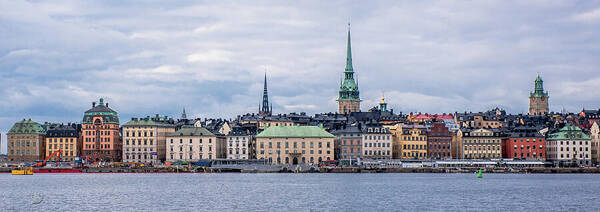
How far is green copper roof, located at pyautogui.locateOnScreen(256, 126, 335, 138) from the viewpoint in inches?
5374

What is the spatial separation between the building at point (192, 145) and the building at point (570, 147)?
48433 millimetres

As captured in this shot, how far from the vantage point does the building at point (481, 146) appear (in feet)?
468

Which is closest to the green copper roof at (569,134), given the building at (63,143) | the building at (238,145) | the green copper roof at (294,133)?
the green copper roof at (294,133)

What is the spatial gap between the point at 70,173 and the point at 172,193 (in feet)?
206

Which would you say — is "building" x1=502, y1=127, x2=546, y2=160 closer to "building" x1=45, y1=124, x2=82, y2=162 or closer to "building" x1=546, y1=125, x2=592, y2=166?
"building" x1=546, y1=125, x2=592, y2=166

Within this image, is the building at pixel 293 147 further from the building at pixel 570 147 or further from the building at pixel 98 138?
the building at pixel 570 147

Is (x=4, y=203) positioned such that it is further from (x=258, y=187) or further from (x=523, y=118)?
(x=523, y=118)

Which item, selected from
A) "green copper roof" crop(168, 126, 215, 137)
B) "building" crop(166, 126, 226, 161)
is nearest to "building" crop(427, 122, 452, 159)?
"building" crop(166, 126, 226, 161)

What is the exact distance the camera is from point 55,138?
15088cm

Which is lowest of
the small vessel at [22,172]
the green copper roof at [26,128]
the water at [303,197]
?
the water at [303,197]

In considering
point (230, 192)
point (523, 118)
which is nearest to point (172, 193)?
point (230, 192)

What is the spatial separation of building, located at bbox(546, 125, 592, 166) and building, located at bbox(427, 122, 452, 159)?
1455cm

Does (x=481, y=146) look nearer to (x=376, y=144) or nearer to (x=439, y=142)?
(x=439, y=142)

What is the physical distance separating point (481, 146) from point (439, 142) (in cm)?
604
